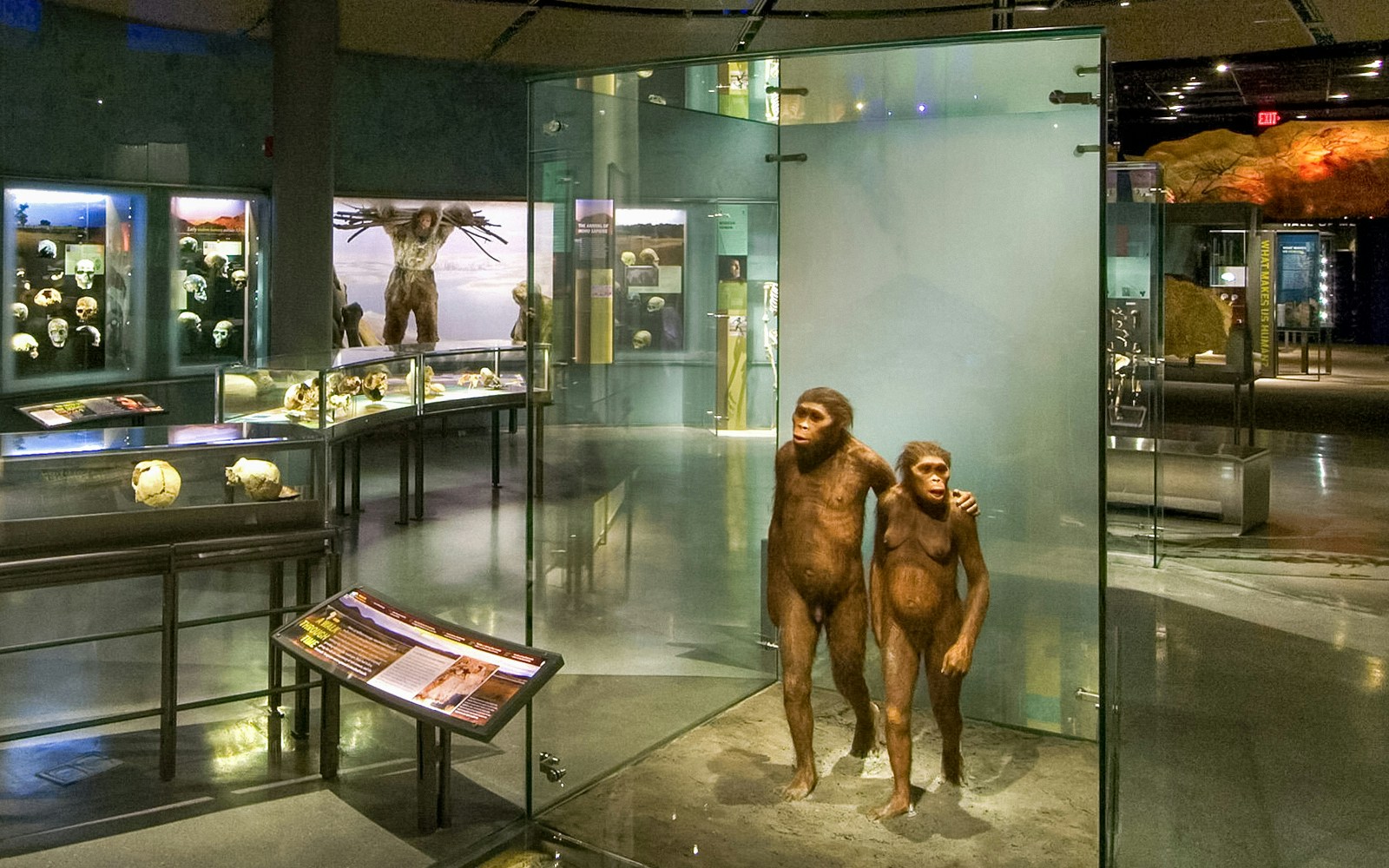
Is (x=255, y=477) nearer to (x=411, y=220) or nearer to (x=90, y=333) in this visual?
(x=90, y=333)

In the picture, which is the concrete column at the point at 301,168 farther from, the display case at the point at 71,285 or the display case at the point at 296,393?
the display case at the point at 296,393

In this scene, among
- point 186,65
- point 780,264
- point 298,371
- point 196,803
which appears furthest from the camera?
point 186,65

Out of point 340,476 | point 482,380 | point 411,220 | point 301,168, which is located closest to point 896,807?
point 340,476

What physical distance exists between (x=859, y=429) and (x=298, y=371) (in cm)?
430

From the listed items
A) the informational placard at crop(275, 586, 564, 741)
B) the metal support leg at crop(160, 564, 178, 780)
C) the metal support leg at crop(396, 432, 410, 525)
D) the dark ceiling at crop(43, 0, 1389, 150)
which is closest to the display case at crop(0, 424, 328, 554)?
the metal support leg at crop(160, 564, 178, 780)

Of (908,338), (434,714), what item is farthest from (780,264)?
(434,714)

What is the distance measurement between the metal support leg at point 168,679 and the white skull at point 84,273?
21.5 feet

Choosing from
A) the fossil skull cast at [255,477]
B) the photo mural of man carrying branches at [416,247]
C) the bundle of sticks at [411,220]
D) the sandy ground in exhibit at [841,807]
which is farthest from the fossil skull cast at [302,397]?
the photo mural of man carrying branches at [416,247]

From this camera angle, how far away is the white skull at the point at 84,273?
9.49 meters

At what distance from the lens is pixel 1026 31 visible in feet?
9.11

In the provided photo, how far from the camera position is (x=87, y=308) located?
960 centimetres

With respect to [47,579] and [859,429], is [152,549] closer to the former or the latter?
[47,579]

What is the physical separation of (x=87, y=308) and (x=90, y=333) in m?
0.20

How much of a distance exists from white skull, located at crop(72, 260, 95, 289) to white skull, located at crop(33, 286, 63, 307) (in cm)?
21
